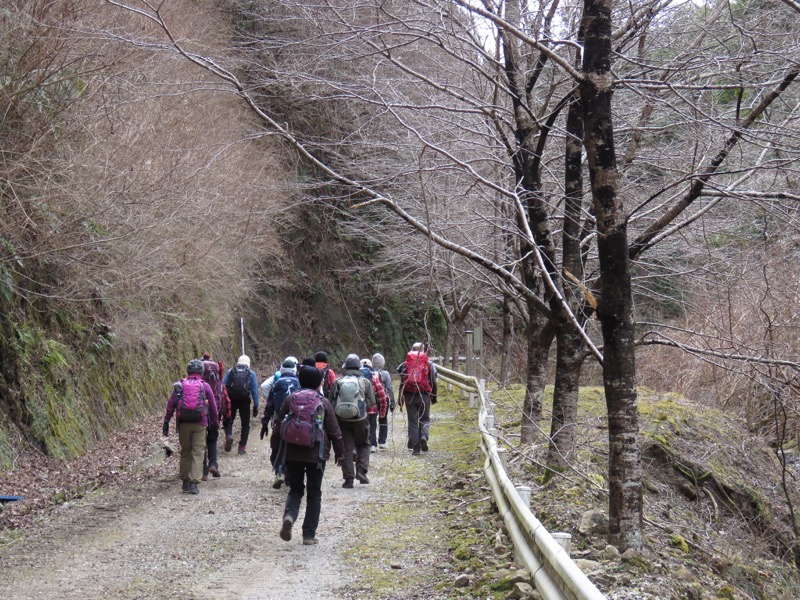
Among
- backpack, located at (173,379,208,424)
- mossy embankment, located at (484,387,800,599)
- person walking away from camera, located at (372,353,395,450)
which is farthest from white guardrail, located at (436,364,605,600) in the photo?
person walking away from camera, located at (372,353,395,450)

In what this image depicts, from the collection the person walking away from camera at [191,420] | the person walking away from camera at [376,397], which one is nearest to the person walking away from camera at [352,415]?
the person walking away from camera at [376,397]

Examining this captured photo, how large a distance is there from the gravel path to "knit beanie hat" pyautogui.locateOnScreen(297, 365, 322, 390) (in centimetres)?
167

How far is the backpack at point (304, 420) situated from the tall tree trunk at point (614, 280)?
3.17 meters

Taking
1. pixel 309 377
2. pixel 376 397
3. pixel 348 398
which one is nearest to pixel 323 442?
pixel 309 377

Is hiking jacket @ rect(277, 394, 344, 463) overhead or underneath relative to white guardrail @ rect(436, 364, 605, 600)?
overhead

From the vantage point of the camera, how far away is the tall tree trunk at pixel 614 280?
6832 millimetres

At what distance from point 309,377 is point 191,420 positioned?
3598mm


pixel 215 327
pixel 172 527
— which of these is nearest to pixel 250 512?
pixel 172 527

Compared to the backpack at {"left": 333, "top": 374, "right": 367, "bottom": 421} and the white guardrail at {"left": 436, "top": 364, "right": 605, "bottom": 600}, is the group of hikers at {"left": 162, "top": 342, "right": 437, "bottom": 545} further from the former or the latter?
the white guardrail at {"left": 436, "top": 364, "right": 605, "bottom": 600}

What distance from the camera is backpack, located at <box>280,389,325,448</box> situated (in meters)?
8.57

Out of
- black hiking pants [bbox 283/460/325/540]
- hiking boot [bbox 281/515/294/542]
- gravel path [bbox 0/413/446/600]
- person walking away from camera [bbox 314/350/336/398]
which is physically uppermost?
person walking away from camera [bbox 314/350/336/398]

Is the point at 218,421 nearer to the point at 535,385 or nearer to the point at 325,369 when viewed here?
the point at 325,369

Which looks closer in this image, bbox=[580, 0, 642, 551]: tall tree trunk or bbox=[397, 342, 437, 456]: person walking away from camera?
bbox=[580, 0, 642, 551]: tall tree trunk

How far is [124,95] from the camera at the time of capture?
46.3 ft
